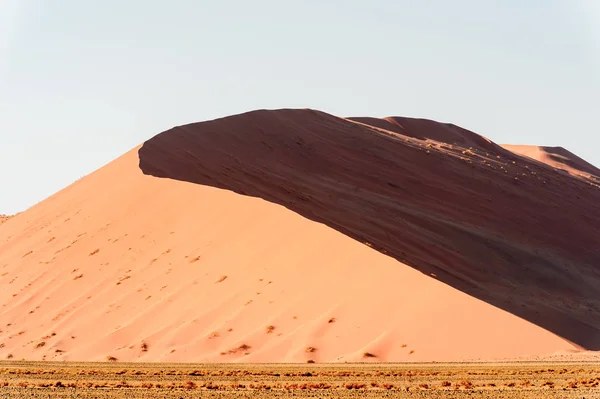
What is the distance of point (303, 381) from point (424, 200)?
80.4 feet

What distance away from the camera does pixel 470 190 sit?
4456 cm

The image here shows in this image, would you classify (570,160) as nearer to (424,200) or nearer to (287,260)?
(424,200)

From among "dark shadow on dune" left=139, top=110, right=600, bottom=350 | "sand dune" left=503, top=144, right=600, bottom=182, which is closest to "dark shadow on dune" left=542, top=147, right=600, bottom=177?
"sand dune" left=503, top=144, right=600, bottom=182

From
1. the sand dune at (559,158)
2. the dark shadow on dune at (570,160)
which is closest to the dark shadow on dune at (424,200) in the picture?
the sand dune at (559,158)

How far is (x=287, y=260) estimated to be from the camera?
A: 26.1 metres

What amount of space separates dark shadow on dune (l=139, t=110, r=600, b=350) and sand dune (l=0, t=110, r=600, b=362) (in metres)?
0.13

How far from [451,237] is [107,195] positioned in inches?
464

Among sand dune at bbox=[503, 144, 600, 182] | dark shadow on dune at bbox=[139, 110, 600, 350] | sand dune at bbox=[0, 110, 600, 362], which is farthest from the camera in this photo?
sand dune at bbox=[503, 144, 600, 182]

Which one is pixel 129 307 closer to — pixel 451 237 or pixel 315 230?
pixel 315 230

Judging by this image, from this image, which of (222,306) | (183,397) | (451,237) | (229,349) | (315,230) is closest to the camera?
(183,397)

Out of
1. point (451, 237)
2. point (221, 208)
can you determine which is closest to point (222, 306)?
point (221, 208)

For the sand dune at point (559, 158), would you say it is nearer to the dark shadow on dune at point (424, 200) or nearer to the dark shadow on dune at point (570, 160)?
the dark shadow on dune at point (570, 160)

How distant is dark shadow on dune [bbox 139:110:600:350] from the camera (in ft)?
95.1

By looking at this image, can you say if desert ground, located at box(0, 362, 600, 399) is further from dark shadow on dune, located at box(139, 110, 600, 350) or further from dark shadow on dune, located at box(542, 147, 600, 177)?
dark shadow on dune, located at box(542, 147, 600, 177)
